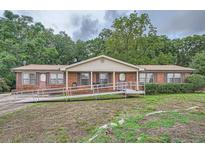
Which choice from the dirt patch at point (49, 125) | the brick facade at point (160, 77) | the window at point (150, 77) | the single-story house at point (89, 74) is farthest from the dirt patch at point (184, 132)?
the brick facade at point (160, 77)

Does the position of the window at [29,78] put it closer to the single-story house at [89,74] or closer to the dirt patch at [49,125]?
the single-story house at [89,74]

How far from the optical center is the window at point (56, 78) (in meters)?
18.0

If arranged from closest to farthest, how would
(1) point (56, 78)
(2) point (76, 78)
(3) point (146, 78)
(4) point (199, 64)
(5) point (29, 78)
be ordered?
(5) point (29, 78), (2) point (76, 78), (1) point (56, 78), (3) point (146, 78), (4) point (199, 64)

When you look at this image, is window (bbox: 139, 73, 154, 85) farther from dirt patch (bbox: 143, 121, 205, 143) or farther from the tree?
dirt patch (bbox: 143, 121, 205, 143)

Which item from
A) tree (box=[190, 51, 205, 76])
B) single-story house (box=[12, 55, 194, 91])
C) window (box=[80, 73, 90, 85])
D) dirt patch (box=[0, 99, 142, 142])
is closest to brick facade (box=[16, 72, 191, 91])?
single-story house (box=[12, 55, 194, 91])

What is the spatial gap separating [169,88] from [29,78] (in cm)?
1029

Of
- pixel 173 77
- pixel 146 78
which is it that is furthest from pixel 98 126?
pixel 173 77

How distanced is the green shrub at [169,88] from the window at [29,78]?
8344mm

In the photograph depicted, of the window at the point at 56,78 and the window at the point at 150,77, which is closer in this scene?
the window at the point at 56,78

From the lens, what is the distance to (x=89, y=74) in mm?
18000

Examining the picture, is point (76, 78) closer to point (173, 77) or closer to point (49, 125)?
point (173, 77)
